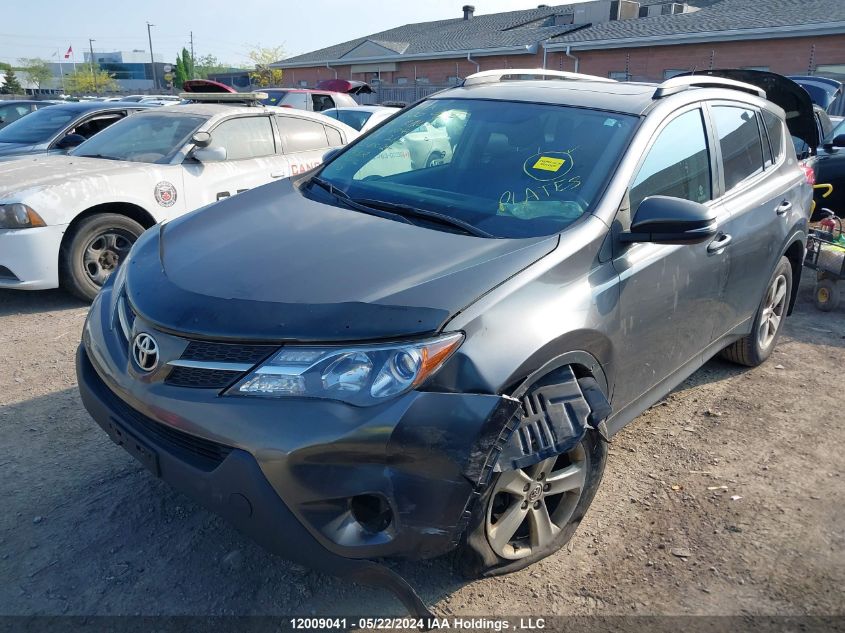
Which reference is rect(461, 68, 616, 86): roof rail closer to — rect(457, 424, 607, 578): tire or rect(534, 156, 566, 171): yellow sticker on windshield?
rect(534, 156, 566, 171): yellow sticker on windshield

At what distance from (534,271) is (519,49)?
91.4ft

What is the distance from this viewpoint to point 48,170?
18.5 feet

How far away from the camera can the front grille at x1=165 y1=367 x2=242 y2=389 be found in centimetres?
209

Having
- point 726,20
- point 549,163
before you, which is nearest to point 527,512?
point 549,163

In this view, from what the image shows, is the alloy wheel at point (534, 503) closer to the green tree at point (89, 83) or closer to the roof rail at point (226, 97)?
the roof rail at point (226, 97)

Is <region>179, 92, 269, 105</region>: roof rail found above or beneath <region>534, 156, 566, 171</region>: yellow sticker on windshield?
above

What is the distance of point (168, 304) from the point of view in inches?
90.5

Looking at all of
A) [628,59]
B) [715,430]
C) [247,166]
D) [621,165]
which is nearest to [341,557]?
[621,165]

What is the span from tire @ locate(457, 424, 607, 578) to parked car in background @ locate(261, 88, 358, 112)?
43.4 ft

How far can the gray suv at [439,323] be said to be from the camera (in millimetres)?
1998

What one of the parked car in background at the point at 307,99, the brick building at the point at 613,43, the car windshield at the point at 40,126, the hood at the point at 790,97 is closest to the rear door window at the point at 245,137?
the car windshield at the point at 40,126

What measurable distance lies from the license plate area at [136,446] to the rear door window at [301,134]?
4.92 meters

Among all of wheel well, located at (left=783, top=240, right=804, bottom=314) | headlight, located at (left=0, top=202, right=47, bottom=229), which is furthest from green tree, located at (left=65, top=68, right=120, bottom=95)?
wheel well, located at (left=783, top=240, right=804, bottom=314)

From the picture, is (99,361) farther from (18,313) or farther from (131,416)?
(18,313)
